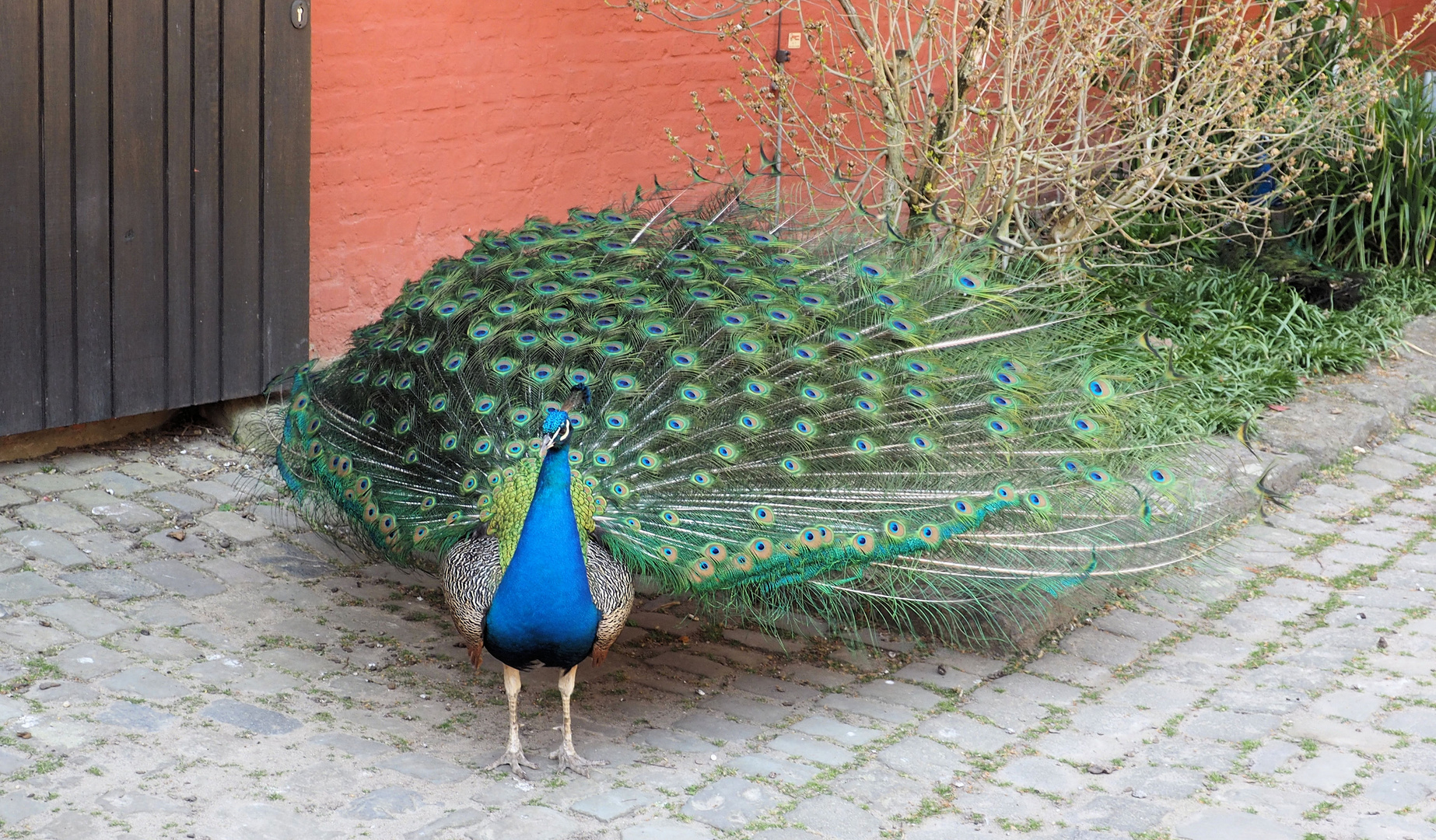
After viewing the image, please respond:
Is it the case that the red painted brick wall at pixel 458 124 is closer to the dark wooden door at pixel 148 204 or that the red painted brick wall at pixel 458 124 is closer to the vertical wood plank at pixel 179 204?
the dark wooden door at pixel 148 204

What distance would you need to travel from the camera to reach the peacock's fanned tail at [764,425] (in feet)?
13.1

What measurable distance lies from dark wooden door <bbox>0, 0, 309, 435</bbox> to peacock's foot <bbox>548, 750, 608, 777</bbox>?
275cm

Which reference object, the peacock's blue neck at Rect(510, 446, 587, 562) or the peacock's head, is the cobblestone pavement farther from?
the peacock's head

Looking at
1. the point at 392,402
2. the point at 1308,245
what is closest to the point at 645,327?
the point at 392,402

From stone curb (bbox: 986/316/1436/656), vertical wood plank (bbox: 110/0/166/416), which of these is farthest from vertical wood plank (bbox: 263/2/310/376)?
stone curb (bbox: 986/316/1436/656)

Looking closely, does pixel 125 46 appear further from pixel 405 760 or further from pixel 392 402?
pixel 405 760

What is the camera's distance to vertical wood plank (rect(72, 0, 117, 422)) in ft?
17.4

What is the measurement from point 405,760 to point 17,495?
7.77ft

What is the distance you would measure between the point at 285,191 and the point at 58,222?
0.92 metres

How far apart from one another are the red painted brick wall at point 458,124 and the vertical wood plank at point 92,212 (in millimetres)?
950

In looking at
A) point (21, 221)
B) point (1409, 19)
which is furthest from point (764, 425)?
point (1409, 19)

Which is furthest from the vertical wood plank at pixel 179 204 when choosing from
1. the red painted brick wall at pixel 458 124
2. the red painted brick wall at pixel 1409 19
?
the red painted brick wall at pixel 1409 19

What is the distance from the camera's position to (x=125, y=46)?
5.41 meters

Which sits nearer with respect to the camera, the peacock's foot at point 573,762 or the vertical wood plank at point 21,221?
the peacock's foot at point 573,762
